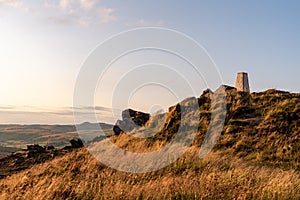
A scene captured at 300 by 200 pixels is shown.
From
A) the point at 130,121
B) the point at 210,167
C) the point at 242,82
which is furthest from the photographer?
the point at 130,121

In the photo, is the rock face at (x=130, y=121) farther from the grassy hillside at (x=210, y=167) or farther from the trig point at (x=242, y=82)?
the trig point at (x=242, y=82)

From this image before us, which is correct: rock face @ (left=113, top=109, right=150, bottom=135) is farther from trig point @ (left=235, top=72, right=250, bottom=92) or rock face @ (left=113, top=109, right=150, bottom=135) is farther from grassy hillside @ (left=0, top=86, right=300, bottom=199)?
trig point @ (left=235, top=72, right=250, bottom=92)

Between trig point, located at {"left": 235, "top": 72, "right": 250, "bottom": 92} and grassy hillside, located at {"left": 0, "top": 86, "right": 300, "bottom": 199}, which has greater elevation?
trig point, located at {"left": 235, "top": 72, "right": 250, "bottom": 92}

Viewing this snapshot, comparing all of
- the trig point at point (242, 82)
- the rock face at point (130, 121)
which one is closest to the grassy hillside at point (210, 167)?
the trig point at point (242, 82)

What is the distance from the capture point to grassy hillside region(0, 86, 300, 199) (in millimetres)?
8641

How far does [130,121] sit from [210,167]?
1583cm

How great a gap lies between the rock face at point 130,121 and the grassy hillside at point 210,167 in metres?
1.85

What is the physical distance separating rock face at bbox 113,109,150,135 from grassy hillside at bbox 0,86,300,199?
72.8 inches

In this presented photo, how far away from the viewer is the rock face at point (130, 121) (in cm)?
2727

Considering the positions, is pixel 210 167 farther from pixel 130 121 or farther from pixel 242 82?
pixel 130 121

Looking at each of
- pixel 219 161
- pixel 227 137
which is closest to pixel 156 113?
pixel 227 137

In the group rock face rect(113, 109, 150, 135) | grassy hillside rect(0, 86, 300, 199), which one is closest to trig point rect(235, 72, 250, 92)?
grassy hillside rect(0, 86, 300, 199)

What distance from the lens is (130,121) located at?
28.2 meters

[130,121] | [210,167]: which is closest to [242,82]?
[130,121]
